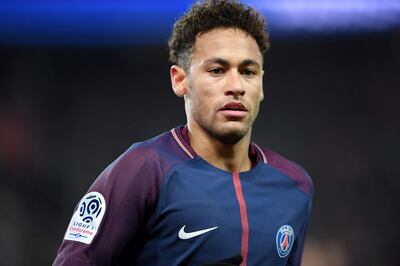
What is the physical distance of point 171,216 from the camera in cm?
177

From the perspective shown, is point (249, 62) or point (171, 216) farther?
point (249, 62)

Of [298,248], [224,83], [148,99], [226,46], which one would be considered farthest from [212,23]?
[148,99]

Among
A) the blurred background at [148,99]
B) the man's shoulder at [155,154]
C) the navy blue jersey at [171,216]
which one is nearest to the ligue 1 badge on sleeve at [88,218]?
the navy blue jersey at [171,216]

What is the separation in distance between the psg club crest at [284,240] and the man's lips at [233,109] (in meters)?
0.35

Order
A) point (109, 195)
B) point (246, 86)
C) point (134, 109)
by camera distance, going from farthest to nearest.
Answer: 1. point (134, 109)
2. point (246, 86)
3. point (109, 195)

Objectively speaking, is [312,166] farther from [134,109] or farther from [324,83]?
[134,109]

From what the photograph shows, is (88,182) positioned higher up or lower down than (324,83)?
lower down

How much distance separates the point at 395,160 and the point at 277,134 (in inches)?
29.0

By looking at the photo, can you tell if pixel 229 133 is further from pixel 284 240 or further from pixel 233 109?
pixel 284 240

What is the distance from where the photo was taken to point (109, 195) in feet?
5.76

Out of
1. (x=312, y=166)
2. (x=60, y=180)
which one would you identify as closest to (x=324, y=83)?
(x=312, y=166)

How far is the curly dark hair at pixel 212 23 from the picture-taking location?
197 centimetres

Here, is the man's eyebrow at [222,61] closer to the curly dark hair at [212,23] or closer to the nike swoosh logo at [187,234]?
the curly dark hair at [212,23]

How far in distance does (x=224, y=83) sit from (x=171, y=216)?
15.4 inches
